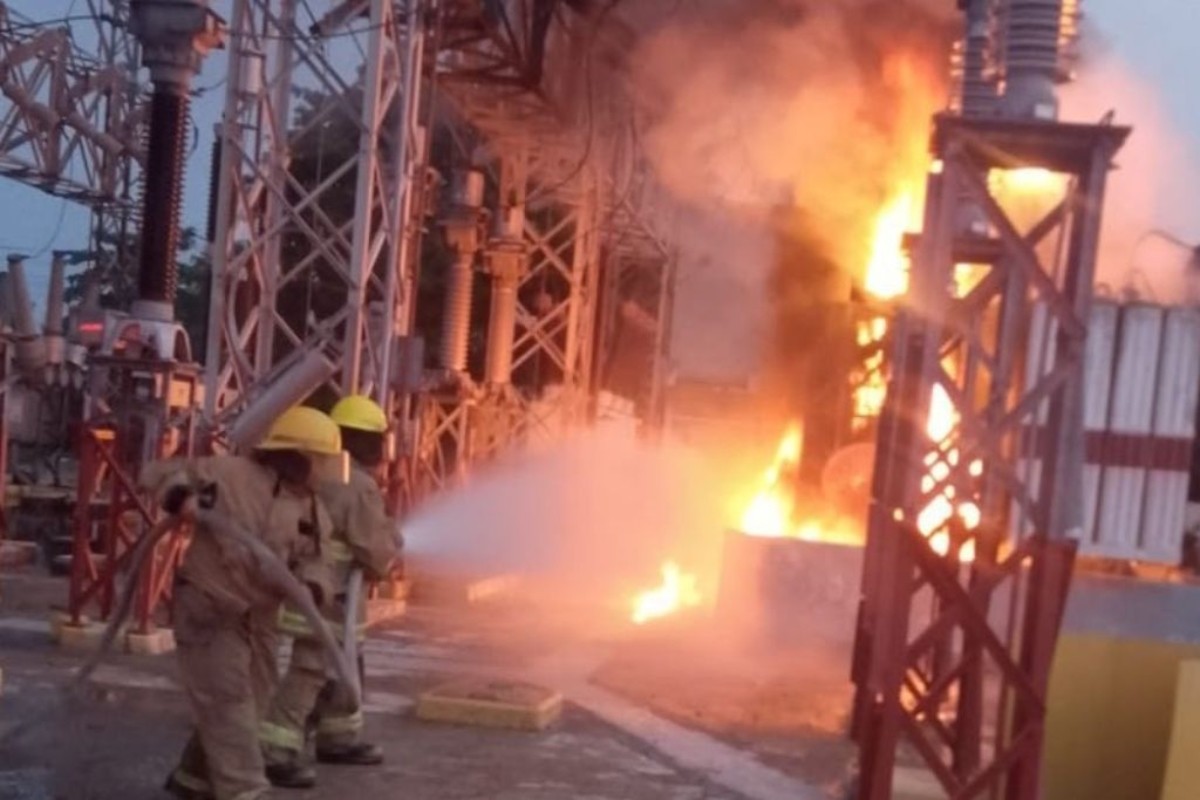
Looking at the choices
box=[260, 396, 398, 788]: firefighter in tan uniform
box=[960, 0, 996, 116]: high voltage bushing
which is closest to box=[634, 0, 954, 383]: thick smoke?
box=[960, 0, 996, 116]: high voltage bushing

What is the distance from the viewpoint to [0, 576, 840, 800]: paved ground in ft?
27.5

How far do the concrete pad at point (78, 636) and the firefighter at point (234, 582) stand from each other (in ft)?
15.2

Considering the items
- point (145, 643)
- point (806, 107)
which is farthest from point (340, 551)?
point (806, 107)

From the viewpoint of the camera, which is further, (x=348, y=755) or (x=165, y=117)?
(x=165, y=117)

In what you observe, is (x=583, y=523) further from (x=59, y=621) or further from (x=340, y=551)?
(x=340, y=551)

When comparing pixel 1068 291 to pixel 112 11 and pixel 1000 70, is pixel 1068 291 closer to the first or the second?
pixel 1000 70

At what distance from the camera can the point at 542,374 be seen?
2730cm

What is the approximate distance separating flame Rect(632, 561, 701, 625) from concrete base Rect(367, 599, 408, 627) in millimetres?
2601

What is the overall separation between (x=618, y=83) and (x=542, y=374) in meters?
8.32

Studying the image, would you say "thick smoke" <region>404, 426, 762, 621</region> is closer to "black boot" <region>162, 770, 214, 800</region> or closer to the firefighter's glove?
"black boot" <region>162, 770, 214, 800</region>

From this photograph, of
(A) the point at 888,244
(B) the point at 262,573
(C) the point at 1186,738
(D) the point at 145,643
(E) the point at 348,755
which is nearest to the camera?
(B) the point at 262,573

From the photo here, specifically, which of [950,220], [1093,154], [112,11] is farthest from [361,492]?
[112,11]

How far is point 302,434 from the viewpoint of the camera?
24.5 feet

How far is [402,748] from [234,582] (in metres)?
2.58
